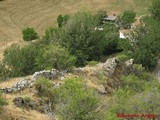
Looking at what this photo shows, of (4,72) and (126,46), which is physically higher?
(4,72)

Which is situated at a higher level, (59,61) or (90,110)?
(90,110)

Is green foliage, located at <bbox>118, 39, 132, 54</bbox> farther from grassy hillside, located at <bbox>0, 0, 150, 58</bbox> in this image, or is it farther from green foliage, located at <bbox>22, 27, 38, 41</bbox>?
grassy hillside, located at <bbox>0, 0, 150, 58</bbox>

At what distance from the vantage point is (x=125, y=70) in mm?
49594

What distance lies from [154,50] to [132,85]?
19.3m

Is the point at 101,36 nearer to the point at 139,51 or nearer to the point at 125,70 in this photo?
the point at 139,51

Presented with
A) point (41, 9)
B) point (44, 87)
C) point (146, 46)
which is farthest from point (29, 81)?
point (41, 9)

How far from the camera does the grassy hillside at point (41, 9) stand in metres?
87.1

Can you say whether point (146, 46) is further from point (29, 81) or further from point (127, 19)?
point (29, 81)

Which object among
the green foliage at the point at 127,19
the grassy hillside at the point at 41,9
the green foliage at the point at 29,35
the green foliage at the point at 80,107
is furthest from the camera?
the grassy hillside at the point at 41,9

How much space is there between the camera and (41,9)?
3752 inches

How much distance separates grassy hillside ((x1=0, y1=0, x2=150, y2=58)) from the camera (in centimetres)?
8706

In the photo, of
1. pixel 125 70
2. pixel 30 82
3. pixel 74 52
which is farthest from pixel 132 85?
pixel 74 52

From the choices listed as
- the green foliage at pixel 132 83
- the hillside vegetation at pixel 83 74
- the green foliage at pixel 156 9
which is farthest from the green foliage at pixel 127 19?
the green foliage at pixel 132 83

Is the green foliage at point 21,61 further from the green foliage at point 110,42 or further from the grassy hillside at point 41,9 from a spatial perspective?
the grassy hillside at point 41,9
